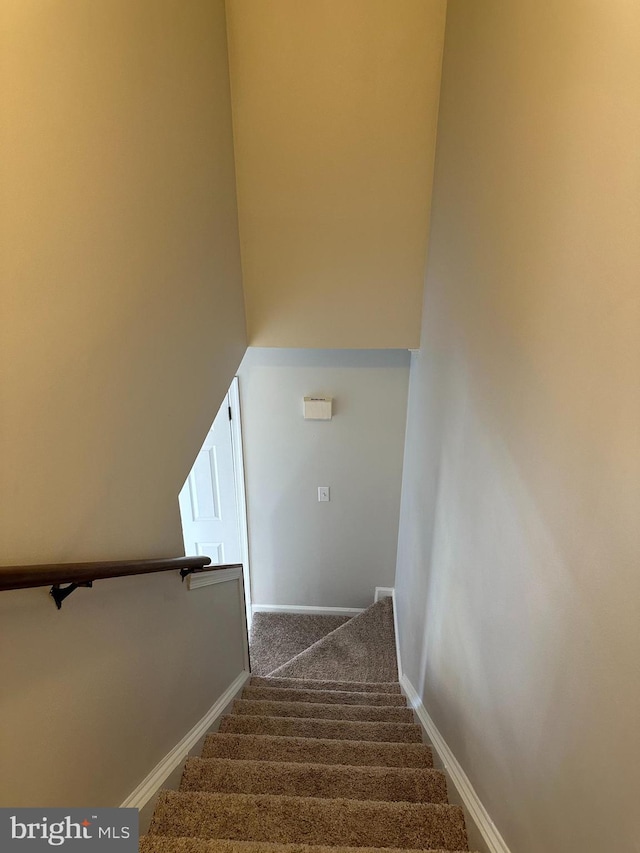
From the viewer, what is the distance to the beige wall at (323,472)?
3.85 m

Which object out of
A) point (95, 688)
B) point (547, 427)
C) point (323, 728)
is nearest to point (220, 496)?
point (323, 728)

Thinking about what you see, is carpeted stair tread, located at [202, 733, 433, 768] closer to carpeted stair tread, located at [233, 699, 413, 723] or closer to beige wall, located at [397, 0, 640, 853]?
beige wall, located at [397, 0, 640, 853]

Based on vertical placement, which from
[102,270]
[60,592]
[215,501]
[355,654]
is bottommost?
[355,654]

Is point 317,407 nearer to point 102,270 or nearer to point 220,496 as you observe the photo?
point 220,496

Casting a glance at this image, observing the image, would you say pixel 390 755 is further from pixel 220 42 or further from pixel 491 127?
pixel 220 42

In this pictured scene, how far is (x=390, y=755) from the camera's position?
2.13 meters

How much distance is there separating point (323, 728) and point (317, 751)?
1.05 ft

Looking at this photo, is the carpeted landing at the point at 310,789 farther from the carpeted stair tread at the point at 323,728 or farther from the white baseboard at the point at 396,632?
the white baseboard at the point at 396,632

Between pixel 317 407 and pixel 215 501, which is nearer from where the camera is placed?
pixel 317 407

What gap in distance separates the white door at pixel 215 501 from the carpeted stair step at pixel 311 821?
2536mm

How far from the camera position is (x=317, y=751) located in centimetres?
215

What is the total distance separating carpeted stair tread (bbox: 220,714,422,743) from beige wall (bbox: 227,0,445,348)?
205 cm

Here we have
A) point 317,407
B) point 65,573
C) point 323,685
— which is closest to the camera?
point 65,573

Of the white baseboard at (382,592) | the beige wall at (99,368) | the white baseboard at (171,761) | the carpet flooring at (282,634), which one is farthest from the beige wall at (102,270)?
the white baseboard at (382,592)
